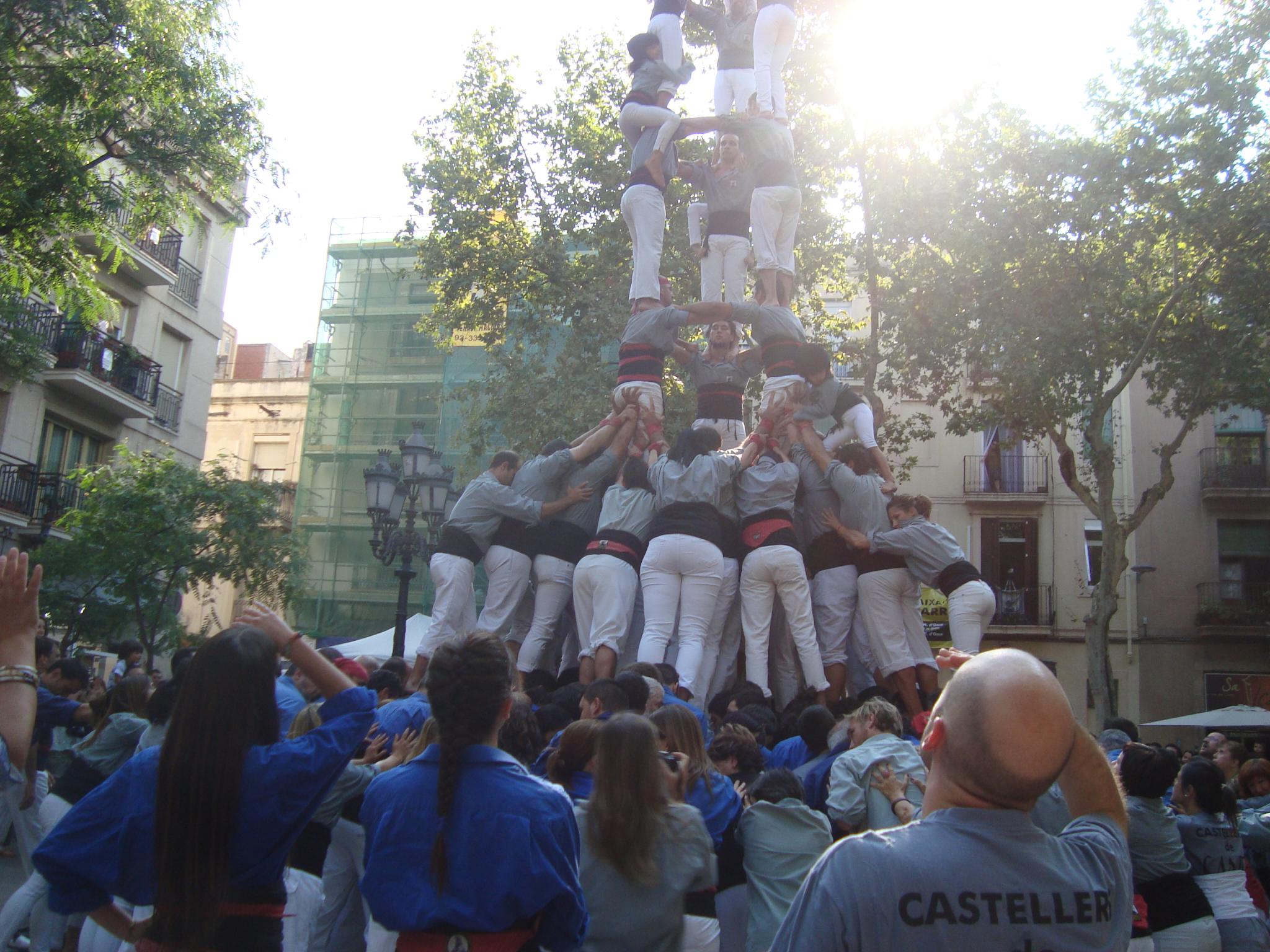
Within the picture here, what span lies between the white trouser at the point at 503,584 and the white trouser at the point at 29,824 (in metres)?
4.13

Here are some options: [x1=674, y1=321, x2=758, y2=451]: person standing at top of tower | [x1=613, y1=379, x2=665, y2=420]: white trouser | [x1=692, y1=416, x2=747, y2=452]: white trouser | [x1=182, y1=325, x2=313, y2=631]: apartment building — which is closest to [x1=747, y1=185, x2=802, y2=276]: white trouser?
[x1=674, y1=321, x2=758, y2=451]: person standing at top of tower

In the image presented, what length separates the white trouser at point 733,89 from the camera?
41.9 feet

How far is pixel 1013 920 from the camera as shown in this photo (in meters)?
2.34

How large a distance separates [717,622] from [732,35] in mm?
6838

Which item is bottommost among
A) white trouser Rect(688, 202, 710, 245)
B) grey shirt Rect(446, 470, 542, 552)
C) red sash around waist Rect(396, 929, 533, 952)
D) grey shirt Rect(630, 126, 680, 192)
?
red sash around waist Rect(396, 929, 533, 952)

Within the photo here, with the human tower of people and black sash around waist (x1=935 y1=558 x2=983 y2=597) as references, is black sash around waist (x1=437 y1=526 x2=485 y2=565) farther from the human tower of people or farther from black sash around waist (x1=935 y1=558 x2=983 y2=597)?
black sash around waist (x1=935 y1=558 x2=983 y2=597)

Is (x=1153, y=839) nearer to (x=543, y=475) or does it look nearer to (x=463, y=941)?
(x=463, y=941)

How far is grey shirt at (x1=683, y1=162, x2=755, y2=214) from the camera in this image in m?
12.2

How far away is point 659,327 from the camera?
11430mm

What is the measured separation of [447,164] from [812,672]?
827 inches

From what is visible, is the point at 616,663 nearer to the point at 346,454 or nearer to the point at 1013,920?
the point at 1013,920

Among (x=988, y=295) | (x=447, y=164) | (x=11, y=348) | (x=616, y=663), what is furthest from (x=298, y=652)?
(x=447, y=164)

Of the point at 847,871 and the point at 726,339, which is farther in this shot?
the point at 726,339

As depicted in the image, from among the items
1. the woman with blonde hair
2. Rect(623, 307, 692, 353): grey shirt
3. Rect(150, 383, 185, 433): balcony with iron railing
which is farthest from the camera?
Rect(150, 383, 185, 433): balcony with iron railing
